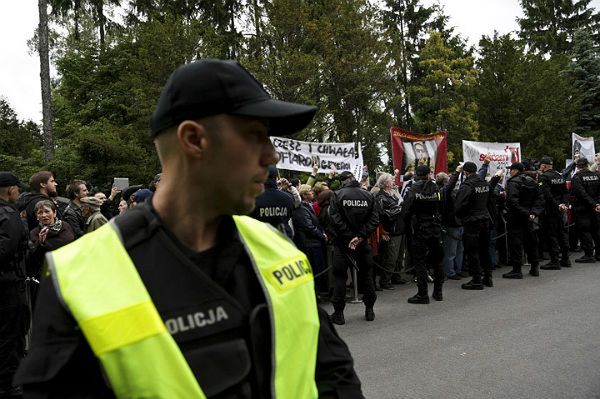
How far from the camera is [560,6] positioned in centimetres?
4128

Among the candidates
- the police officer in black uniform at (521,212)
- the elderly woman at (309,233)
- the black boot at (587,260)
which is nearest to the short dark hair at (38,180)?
the elderly woman at (309,233)

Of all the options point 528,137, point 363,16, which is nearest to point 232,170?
point 363,16

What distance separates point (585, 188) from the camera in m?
11.0

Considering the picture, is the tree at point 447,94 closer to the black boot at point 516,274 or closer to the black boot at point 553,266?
the black boot at point 553,266

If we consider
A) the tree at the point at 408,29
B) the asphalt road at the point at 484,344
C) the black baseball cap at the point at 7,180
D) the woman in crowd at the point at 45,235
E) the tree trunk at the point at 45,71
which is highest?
the tree at the point at 408,29

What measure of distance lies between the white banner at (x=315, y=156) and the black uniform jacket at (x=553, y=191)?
3.82 m

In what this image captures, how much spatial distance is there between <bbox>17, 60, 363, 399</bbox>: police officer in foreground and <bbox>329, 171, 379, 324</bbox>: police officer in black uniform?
5667 millimetres

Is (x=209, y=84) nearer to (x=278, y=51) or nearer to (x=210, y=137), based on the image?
(x=210, y=137)

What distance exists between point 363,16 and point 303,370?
91.6ft

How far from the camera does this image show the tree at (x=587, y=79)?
32.9 meters

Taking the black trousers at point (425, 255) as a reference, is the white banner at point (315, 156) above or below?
above

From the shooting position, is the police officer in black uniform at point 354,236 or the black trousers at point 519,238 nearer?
the police officer in black uniform at point 354,236

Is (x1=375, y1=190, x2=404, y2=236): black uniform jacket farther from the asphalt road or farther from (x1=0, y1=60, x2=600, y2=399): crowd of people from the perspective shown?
(x1=0, y1=60, x2=600, y2=399): crowd of people

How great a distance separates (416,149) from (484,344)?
258 inches
